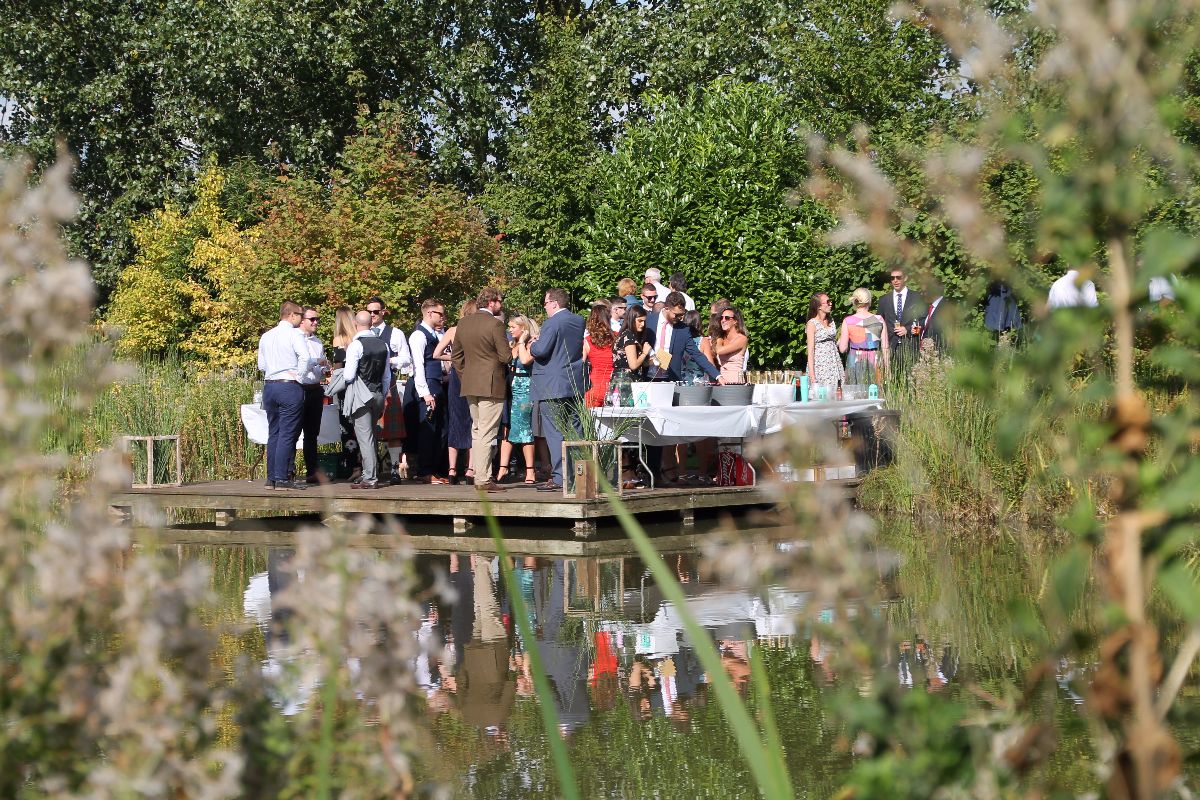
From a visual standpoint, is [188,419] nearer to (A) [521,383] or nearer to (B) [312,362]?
(B) [312,362]

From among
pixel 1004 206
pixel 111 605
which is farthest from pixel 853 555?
pixel 1004 206

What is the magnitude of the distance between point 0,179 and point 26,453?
17.7 inches

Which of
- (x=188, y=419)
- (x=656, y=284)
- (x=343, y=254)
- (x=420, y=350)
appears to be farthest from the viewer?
(x=343, y=254)

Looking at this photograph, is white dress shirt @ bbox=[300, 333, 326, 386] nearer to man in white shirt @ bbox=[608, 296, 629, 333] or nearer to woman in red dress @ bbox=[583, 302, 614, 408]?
woman in red dress @ bbox=[583, 302, 614, 408]

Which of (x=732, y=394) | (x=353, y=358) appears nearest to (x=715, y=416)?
(x=732, y=394)

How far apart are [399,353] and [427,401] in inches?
23.0

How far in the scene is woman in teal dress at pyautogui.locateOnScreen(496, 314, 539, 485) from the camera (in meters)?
15.4

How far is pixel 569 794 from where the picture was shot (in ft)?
7.72

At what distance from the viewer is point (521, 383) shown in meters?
15.5

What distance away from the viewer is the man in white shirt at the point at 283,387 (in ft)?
49.3

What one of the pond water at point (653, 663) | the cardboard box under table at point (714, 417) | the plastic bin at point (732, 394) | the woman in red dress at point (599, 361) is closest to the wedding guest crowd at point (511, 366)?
the woman in red dress at point (599, 361)

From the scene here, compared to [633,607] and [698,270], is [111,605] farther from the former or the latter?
[698,270]

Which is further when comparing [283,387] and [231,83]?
[231,83]

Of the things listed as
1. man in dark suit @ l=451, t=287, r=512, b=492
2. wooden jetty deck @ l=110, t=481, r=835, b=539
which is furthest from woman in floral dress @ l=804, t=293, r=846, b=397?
man in dark suit @ l=451, t=287, r=512, b=492
